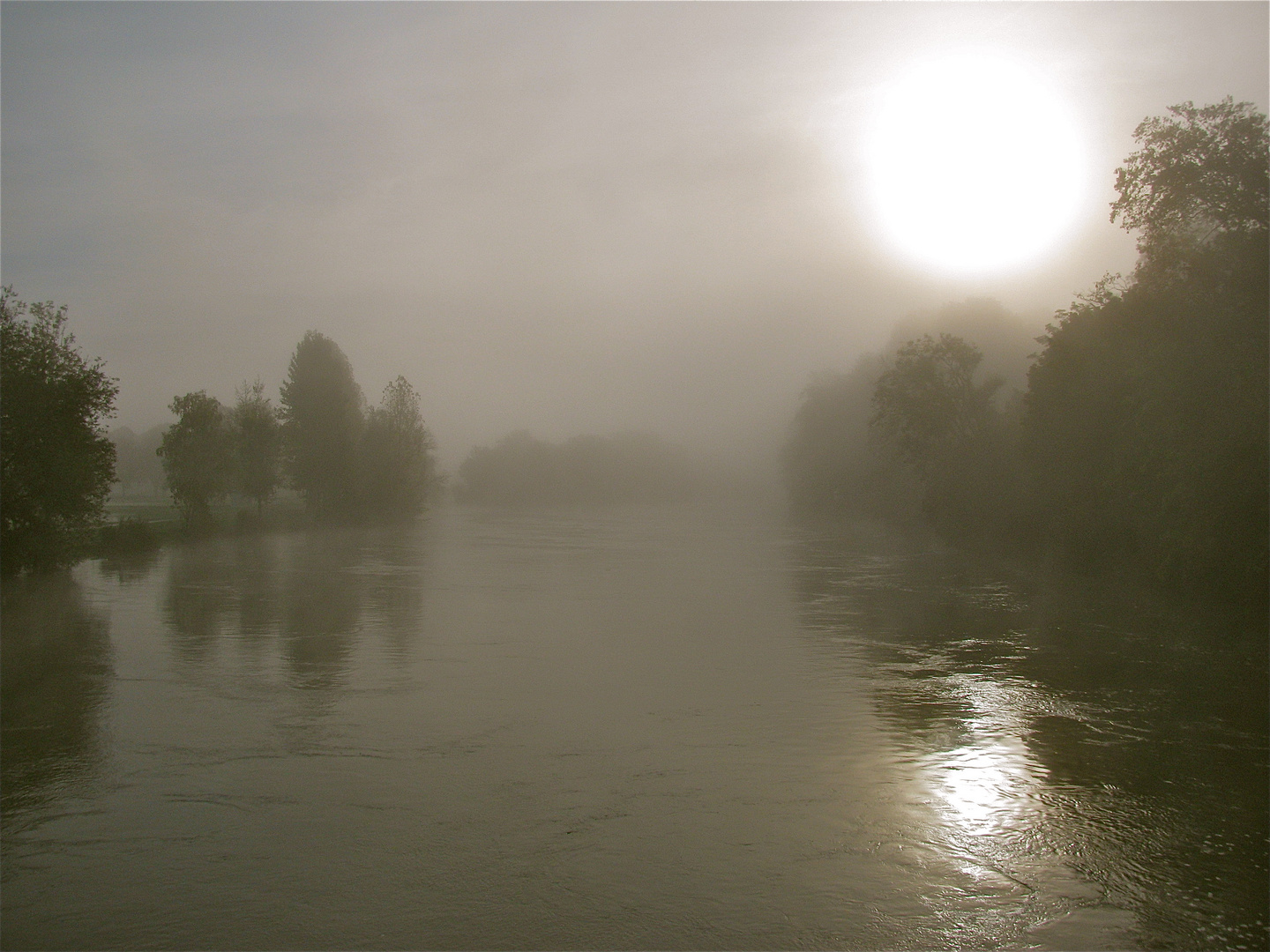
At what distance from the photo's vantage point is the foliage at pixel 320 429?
78438 mm

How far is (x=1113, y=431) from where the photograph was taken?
110ft

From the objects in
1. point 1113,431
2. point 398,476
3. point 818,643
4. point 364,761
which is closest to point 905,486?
point 1113,431

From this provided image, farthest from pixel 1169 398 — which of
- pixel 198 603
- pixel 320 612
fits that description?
pixel 198 603

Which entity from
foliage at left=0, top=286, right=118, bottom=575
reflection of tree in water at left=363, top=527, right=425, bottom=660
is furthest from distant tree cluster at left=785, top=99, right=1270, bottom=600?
foliage at left=0, top=286, right=118, bottom=575

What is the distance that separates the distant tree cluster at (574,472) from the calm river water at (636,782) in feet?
438

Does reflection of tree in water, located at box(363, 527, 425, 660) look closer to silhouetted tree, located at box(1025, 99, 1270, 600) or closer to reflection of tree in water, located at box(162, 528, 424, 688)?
reflection of tree in water, located at box(162, 528, 424, 688)

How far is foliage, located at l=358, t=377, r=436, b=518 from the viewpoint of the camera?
3231 inches

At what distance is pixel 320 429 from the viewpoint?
79.2 metres

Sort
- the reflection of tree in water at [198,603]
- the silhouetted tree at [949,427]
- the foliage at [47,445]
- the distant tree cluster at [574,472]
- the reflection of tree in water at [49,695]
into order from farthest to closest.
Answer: the distant tree cluster at [574,472], the silhouetted tree at [949,427], the foliage at [47,445], the reflection of tree in water at [198,603], the reflection of tree in water at [49,695]

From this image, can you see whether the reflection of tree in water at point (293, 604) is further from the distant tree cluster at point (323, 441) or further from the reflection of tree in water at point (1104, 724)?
the distant tree cluster at point (323, 441)

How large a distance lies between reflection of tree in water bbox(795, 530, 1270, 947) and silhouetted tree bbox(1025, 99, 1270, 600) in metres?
2.12

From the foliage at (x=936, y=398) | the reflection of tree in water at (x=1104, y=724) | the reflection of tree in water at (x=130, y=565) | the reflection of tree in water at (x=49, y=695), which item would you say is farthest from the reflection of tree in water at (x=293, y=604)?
the foliage at (x=936, y=398)

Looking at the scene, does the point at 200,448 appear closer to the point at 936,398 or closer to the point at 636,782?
the point at 936,398

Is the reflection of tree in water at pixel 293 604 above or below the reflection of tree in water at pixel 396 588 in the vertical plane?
above
